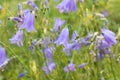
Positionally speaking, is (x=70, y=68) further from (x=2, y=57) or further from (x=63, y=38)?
(x=2, y=57)

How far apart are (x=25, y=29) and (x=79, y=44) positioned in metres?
0.42

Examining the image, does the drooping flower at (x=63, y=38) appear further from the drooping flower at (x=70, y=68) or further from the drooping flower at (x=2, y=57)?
the drooping flower at (x=2, y=57)

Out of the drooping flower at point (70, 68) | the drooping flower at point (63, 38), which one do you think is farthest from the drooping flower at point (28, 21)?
the drooping flower at point (70, 68)

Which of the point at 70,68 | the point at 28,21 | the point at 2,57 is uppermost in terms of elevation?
the point at 28,21

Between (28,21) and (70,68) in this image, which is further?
(70,68)

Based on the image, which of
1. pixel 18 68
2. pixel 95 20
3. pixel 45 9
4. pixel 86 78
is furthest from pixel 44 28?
pixel 18 68

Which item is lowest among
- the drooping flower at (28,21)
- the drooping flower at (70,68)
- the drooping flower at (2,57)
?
the drooping flower at (70,68)

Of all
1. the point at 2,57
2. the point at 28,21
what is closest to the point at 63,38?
the point at 28,21

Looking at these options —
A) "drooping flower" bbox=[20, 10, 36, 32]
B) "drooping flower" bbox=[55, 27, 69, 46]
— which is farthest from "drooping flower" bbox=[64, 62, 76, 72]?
"drooping flower" bbox=[20, 10, 36, 32]

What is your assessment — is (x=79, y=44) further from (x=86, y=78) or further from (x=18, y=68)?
(x=18, y=68)

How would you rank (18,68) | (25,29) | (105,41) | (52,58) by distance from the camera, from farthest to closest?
(18,68) < (52,58) < (25,29) < (105,41)

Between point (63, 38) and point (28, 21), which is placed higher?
point (28, 21)

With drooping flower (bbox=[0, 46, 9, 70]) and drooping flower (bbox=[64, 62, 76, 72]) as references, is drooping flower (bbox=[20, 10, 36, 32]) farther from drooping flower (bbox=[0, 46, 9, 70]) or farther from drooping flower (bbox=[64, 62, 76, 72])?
drooping flower (bbox=[64, 62, 76, 72])

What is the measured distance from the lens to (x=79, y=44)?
8.72 ft
